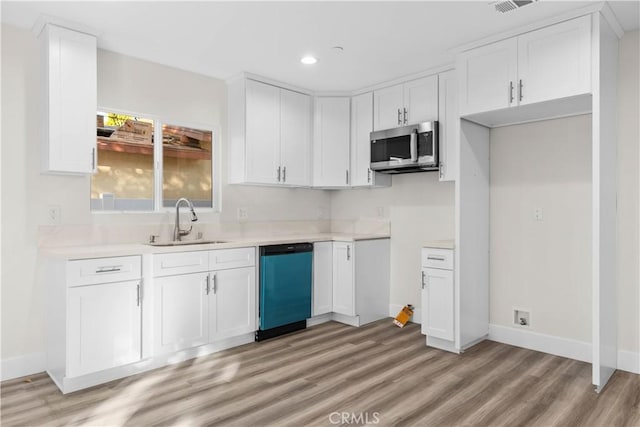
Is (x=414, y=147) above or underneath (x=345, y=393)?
above

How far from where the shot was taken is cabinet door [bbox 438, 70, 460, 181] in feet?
12.5

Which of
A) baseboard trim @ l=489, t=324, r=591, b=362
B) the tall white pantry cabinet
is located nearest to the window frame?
the tall white pantry cabinet

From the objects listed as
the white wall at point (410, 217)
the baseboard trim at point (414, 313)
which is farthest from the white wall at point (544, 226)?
the baseboard trim at point (414, 313)

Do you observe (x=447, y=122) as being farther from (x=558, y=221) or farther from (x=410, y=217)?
(x=558, y=221)

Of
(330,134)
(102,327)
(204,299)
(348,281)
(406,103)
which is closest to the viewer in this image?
(102,327)

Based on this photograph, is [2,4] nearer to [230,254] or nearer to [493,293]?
[230,254]

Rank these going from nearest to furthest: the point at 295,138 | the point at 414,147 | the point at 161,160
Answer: the point at 161,160 → the point at 414,147 → the point at 295,138

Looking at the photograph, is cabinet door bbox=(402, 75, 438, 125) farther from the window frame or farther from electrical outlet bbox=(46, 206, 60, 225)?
electrical outlet bbox=(46, 206, 60, 225)

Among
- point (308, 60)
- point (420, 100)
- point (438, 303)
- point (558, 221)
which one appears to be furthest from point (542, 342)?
point (308, 60)

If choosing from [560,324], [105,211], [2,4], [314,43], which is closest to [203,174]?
[105,211]

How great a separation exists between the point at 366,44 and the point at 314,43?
426 millimetres

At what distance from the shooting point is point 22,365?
2.99 metres

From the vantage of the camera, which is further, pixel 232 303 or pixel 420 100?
pixel 420 100

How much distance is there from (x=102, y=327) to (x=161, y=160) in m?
1.60
